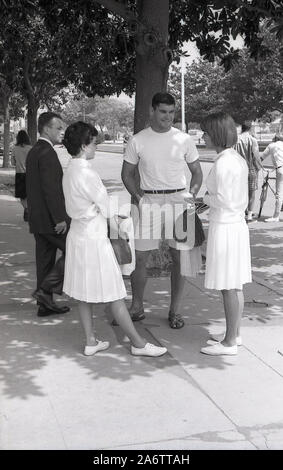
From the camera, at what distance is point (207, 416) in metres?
3.83

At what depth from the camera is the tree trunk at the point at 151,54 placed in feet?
23.7

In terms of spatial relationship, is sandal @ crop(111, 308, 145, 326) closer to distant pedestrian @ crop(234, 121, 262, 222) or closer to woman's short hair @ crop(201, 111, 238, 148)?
woman's short hair @ crop(201, 111, 238, 148)

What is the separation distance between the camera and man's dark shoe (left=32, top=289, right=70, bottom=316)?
5867mm

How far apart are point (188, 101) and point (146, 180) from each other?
69088mm

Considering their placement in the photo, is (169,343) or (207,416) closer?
Result: (207,416)

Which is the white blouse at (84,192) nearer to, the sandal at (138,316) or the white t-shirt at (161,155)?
the white t-shirt at (161,155)

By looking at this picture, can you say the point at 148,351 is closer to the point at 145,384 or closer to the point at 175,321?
the point at 145,384

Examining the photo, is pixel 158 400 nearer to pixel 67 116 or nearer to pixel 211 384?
pixel 211 384

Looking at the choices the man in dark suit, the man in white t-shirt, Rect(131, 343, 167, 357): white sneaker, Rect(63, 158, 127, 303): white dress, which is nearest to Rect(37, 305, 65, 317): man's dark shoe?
the man in dark suit

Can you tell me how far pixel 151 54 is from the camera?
730 centimetres

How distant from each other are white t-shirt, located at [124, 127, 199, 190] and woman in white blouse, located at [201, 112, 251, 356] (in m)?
0.57

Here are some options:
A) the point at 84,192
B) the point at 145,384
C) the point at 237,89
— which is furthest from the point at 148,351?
the point at 237,89

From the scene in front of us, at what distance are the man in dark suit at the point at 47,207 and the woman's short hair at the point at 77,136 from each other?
929 mm
